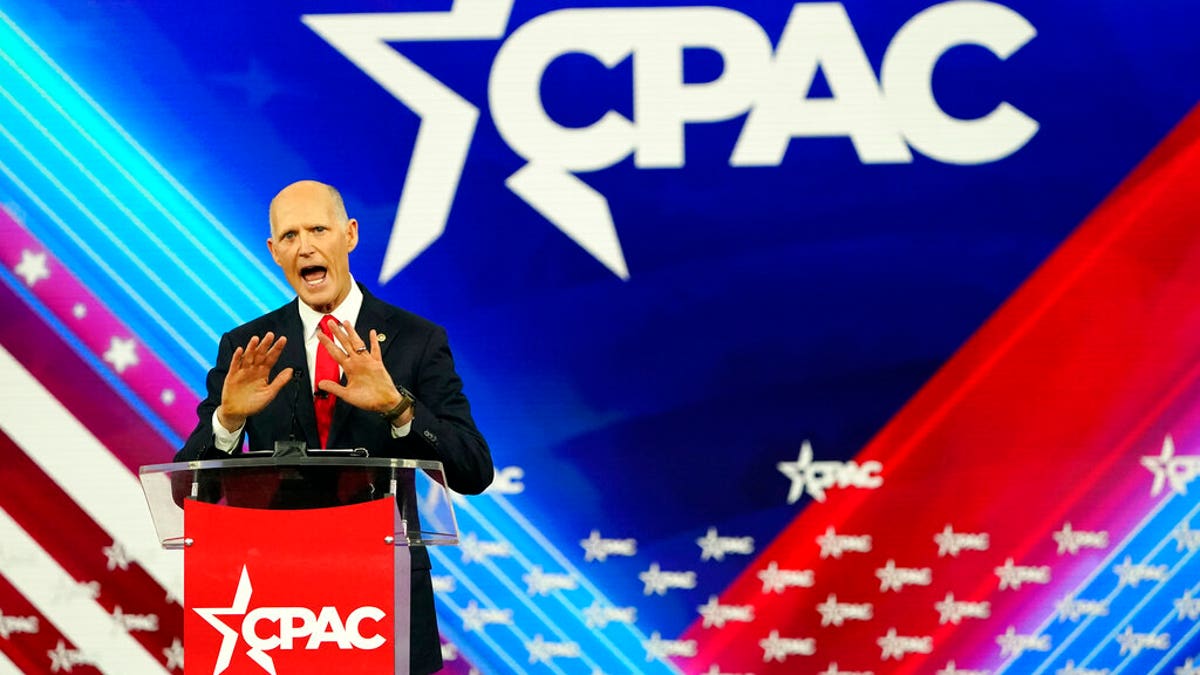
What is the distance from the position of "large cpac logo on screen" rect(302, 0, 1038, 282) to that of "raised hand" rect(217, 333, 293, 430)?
1580 mm

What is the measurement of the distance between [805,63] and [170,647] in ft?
7.67

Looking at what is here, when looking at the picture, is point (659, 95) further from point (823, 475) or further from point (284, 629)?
point (284, 629)

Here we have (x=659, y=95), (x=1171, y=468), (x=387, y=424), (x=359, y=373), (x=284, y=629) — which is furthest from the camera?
(x=659, y=95)

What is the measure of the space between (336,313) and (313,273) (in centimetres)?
9

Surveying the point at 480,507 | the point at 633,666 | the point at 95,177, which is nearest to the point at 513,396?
the point at 480,507

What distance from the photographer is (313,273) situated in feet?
8.48

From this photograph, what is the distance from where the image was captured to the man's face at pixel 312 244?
101 inches

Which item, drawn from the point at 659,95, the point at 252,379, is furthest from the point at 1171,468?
the point at 252,379

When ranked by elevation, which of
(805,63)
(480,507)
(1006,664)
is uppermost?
(805,63)

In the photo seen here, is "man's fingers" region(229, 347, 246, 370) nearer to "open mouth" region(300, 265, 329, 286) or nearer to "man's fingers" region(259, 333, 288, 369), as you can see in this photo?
"man's fingers" region(259, 333, 288, 369)

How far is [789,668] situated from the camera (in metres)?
3.64

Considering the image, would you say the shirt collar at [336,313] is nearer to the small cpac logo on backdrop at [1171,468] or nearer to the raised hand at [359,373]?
the raised hand at [359,373]

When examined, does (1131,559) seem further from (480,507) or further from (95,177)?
(95,177)

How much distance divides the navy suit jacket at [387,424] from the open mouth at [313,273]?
0.26 feet
